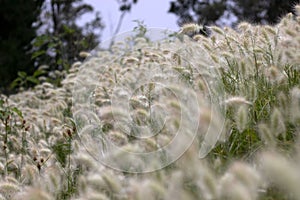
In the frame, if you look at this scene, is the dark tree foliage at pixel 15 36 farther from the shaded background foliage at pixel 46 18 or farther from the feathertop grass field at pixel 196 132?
the feathertop grass field at pixel 196 132

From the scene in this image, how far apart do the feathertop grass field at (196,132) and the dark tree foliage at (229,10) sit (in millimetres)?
12826

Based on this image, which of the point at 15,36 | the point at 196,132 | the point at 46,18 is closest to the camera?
the point at 196,132

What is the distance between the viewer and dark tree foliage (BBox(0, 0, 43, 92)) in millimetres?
15203

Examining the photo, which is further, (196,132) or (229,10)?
(229,10)

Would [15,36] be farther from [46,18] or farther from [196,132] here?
[196,132]

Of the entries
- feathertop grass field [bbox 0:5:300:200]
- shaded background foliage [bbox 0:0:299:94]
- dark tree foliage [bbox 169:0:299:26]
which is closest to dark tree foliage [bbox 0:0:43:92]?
shaded background foliage [bbox 0:0:299:94]

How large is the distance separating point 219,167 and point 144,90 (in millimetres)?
1412

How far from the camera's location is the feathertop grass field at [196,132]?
5.30 feet

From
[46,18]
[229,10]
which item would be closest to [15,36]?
[46,18]

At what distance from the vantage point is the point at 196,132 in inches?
81.5

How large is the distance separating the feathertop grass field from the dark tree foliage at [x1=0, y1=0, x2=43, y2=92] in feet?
38.4

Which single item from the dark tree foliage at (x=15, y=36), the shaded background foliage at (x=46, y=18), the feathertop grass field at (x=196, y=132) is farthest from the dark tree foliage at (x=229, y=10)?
the feathertop grass field at (x=196, y=132)

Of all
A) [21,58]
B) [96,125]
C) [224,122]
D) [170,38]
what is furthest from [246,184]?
[21,58]

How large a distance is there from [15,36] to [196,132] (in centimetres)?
1455
